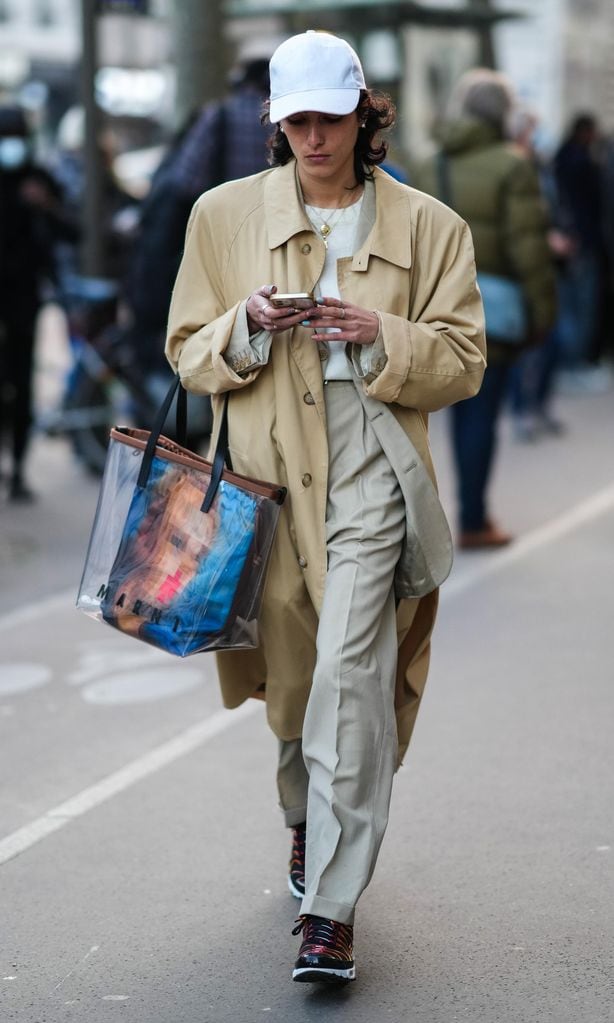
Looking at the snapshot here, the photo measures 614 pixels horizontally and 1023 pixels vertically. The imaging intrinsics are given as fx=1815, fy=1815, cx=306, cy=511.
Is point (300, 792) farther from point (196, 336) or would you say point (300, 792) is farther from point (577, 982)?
point (196, 336)

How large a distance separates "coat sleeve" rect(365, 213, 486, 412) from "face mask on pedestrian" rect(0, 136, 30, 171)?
21.1 ft

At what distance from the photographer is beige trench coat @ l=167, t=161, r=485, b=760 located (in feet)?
12.9

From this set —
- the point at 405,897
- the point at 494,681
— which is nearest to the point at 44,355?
the point at 494,681

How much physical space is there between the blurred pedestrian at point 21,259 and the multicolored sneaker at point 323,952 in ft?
22.1

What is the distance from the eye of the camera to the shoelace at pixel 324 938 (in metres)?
3.74

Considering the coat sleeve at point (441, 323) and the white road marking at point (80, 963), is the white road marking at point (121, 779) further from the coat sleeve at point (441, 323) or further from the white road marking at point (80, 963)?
the coat sleeve at point (441, 323)

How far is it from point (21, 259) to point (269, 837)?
19.5 feet

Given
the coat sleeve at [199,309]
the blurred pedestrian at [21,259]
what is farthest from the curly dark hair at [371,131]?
the blurred pedestrian at [21,259]

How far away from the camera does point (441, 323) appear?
3.98m

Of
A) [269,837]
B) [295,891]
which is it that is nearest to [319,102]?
[295,891]

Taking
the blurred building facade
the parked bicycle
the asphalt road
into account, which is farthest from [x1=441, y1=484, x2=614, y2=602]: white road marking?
the blurred building facade

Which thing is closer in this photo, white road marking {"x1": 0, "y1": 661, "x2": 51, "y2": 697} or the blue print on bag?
the blue print on bag

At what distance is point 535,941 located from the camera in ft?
13.4

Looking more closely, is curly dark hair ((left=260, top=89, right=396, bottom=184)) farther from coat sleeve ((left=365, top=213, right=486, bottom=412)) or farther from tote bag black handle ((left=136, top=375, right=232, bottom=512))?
tote bag black handle ((left=136, top=375, right=232, bottom=512))
